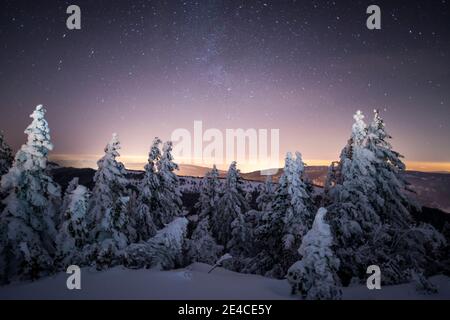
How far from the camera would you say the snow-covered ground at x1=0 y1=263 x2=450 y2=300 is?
1005 centimetres

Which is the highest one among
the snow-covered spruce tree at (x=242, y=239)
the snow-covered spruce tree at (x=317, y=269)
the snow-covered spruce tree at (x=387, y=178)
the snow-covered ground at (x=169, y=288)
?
the snow-covered spruce tree at (x=387, y=178)

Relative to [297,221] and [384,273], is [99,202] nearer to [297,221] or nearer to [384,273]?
[297,221]

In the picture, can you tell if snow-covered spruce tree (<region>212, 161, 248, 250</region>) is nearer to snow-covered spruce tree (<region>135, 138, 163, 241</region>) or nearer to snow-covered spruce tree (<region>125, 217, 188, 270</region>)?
snow-covered spruce tree (<region>135, 138, 163, 241</region>)

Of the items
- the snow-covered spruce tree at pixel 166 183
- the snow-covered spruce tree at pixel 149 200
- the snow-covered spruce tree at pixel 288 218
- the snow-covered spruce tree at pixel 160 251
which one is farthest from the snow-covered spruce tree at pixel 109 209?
the snow-covered spruce tree at pixel 288 218

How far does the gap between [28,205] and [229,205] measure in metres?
23.4

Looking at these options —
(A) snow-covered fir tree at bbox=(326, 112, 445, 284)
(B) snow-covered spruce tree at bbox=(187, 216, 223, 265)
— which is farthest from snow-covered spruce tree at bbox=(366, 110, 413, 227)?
(B) snow-covered spruce tree at bbox=(187, 216, 223, 265)

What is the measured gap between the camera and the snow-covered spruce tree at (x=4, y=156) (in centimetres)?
2059

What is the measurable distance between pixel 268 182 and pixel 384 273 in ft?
65.4

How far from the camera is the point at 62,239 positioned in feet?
45.6

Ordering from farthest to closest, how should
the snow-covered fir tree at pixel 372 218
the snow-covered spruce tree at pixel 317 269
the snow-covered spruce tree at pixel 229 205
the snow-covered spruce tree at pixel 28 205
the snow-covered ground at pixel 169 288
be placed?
the snow-covered spruce tree at pixel 229 205 < the snow-covered fir tree at pixel 372 218 < the snow-covered spruce tree at pixel 28 205 < the snow-covered ground at pixel 169 288 < the snow-covered spruce tree at pixel 317 269

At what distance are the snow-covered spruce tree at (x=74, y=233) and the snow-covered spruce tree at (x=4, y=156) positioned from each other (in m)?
10.2

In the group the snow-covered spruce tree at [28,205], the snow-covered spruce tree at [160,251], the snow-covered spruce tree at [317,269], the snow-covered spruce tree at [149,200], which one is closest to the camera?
the snow-covered spruce tree at [317,269]

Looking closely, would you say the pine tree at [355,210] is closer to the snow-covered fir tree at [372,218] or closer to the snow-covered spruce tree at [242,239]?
the snow-covered fir tree at [372,218]

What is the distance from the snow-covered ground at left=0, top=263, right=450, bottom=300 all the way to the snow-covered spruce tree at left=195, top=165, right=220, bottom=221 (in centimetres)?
2523
